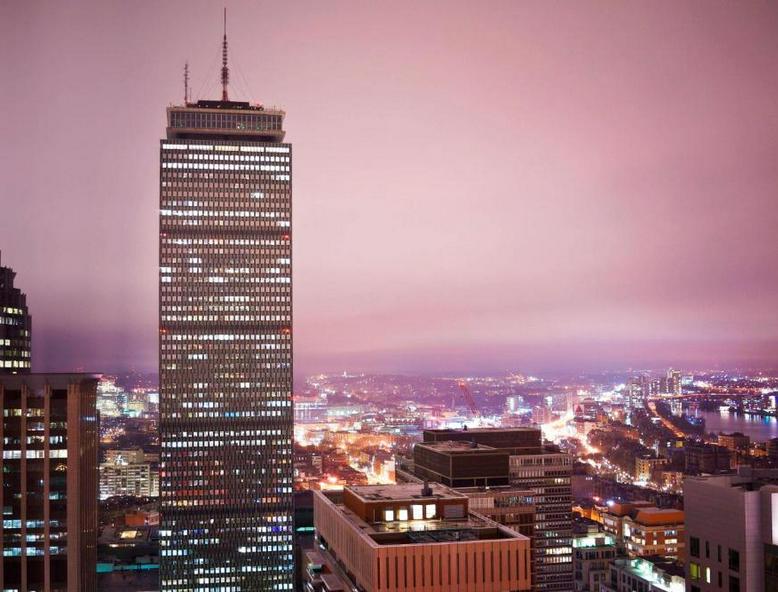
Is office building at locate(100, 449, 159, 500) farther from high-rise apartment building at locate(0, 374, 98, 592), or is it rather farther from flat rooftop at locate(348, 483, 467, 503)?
flat rooftop at locate(348, 483, 467, 503)

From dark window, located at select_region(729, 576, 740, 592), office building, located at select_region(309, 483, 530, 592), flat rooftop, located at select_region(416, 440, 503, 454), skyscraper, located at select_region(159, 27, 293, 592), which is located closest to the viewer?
office building, located at select_region(309, 483, 530, 592)

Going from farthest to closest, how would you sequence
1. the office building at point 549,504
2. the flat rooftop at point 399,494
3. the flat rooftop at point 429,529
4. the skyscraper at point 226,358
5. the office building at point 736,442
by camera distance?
1. the office building at point 736,442
2. the skyscraper at point 226,358
3. the office building at point 549,504
4. the flat rooftop at point 399,494
5. the flat rooftop at point 429,529

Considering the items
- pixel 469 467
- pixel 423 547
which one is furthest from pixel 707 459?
pixel 423 547

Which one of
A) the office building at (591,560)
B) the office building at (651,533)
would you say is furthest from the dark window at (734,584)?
the office building at (651,533)

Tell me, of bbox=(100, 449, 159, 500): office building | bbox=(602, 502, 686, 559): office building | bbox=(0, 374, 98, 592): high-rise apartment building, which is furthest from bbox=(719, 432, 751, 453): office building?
bbox=(0, 374, 98, 592): high-rise apartment building

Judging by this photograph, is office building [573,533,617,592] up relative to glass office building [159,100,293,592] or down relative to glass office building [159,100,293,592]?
down

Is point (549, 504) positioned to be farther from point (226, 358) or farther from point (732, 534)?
point (732, 534)

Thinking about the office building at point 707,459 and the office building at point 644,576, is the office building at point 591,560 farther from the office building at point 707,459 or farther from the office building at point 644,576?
the office building at point 707,459
